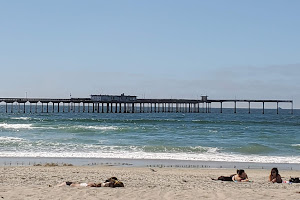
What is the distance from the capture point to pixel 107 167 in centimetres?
1549

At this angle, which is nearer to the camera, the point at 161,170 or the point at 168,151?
the point at 161,170

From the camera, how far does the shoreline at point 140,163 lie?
1628 cm

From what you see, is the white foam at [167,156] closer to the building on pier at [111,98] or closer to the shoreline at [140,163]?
the shoreline at [140,163]

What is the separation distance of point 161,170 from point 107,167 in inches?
74.1

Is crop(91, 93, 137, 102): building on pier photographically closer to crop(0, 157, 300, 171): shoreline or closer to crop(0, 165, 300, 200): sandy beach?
crop(0, 157, 300, 171): shoreline

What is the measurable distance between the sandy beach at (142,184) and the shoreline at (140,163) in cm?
103

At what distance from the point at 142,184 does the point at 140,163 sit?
575 centimetres

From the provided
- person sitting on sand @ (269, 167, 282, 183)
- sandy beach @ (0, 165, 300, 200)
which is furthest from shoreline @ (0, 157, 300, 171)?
person sitting on sand @ (269, 167, 282, 183)

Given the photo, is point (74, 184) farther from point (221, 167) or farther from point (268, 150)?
point (268, 150)

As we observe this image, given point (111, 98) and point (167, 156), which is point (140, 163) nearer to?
point (167, 156)

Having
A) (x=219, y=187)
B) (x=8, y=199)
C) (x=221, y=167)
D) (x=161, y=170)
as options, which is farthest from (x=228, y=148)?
(x=8, y=199)

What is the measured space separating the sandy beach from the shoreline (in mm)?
1028

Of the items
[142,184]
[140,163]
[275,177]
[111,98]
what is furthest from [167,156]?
[111,98]

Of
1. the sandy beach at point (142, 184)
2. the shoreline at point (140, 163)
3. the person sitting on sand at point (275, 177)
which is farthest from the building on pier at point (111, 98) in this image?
the person sitting on sand at point (275, 177)
